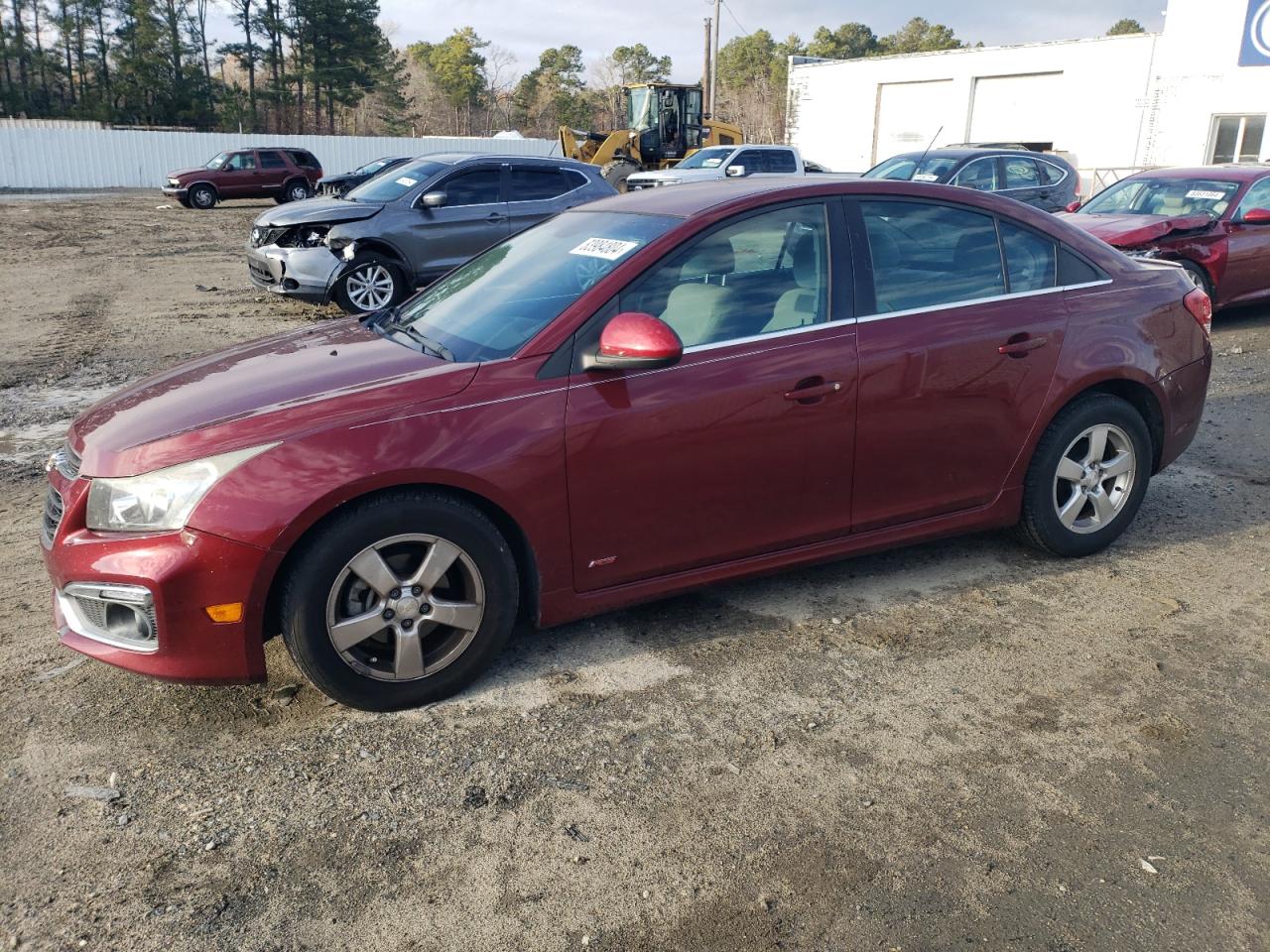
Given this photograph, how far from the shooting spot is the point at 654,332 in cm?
346

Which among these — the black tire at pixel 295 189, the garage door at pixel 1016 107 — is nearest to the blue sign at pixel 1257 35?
the garage door at pixel 1016 107

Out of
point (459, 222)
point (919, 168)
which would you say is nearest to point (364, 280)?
point (459, 222)

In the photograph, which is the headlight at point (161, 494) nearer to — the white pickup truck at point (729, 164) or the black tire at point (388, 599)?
the black tire at point (388, 599)

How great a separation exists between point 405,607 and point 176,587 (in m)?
0.69

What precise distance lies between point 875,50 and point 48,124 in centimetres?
7195

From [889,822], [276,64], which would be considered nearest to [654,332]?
[889,822]

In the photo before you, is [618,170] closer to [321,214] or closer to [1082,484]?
[321,214]

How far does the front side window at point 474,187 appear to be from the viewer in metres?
11.3

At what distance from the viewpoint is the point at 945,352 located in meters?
4.13

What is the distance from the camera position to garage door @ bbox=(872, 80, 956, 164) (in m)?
38.2

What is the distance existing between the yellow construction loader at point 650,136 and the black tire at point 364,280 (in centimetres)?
1736

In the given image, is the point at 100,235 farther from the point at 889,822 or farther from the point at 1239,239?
the point at 889,822

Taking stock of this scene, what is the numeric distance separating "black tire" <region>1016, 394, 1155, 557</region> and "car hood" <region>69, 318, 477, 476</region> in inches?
103

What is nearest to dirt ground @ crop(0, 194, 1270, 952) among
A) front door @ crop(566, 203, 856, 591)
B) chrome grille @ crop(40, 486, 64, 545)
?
front door @ crop(566, 203, 856, 591)
